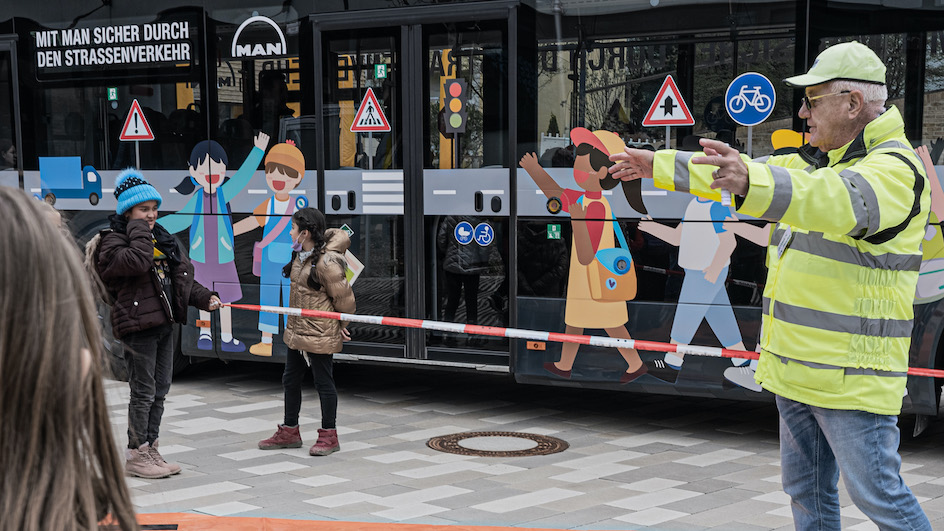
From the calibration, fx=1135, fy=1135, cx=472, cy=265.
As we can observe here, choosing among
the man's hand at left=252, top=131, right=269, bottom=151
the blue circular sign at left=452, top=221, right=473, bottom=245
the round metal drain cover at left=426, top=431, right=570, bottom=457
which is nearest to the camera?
the round metal drain cover at left=426, top=431, right=570, bottom=457

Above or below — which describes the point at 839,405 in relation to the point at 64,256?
below

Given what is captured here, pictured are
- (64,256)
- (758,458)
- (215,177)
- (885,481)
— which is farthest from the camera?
(215,177)

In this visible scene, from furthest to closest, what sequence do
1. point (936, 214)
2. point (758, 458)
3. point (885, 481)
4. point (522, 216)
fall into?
point (522, 216)
point (758, 458)
point (936, 214)
point (885, 481)

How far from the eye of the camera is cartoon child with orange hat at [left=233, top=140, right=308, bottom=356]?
8.61 m

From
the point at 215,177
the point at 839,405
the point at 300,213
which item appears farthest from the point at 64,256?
the point at 215,177

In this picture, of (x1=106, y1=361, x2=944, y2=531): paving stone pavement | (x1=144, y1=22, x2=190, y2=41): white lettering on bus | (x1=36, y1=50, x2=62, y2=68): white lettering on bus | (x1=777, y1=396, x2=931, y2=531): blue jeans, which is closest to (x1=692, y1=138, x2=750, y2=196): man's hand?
(x1=777, y1=396, x2=931, y2=531): blue jeans

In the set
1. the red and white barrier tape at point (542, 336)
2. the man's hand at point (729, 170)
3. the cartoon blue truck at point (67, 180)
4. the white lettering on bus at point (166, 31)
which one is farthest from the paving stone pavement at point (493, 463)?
the white lettering on bus at point (166, 31)

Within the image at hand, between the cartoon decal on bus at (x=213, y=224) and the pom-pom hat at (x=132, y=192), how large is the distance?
90.2 inches

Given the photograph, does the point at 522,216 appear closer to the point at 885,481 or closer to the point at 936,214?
the point at 936,214

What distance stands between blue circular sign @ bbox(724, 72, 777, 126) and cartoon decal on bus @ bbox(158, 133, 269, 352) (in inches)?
148

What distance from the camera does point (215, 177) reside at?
352 inches

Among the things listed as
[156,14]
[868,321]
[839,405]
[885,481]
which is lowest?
[885,481]

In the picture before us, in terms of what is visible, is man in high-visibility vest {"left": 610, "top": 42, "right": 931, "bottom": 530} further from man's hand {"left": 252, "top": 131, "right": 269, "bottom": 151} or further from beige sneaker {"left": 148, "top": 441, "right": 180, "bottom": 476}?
man's hand {"left": 252, "top": 131, "right": 269, "bottom": 151}

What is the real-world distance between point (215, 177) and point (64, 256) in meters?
7.60
